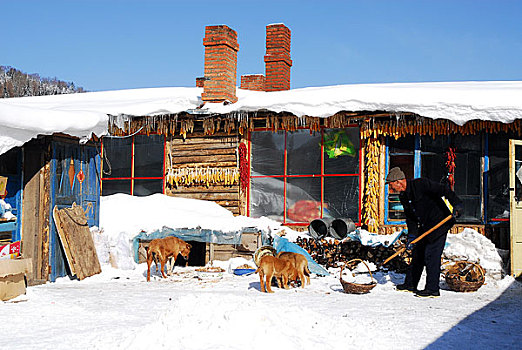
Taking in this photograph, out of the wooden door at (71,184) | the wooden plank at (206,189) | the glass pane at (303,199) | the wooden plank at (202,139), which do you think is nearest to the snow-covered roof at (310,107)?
the wooden door at (71,184)

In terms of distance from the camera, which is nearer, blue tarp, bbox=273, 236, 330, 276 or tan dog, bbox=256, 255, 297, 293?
tan dog, bbox=256, 255, 297, 293

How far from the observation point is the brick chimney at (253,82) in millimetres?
20678

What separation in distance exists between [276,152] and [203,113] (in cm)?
190

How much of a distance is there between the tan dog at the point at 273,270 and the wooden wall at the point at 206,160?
4.54 metres

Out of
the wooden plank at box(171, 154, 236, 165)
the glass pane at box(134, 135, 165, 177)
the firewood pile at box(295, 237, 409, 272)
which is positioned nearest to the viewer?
the firewood pile at box(295, 237, 409, 272)

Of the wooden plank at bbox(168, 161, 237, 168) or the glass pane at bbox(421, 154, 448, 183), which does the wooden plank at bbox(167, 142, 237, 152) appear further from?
the glass pane at bbox(421, 154, 448, 183)

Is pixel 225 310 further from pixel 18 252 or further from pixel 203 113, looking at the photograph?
pixel 203 113

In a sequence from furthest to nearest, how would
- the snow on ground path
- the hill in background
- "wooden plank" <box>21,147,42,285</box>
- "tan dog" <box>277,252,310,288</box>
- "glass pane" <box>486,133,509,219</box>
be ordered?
the hill in background → "glass pane" <box>486,133,509,219</box> → "wooden plank" <box>21,147,42,285</box> → "tan dog" <box>277,252,310,288</box> → the snow on ground path

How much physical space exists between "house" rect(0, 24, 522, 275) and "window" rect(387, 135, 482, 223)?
21 millimetres

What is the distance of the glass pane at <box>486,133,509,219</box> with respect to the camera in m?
11.7

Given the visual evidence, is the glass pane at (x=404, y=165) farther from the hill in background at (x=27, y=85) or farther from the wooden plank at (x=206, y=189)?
the hill in background at (x=27, y=85)

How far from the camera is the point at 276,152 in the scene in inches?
523

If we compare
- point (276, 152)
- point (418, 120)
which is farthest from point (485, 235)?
point (276, 152)

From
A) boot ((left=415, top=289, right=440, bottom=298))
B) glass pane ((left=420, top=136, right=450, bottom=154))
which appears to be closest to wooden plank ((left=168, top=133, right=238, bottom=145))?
glass pane ((left=420, top=136, right=450, bottom=154))
